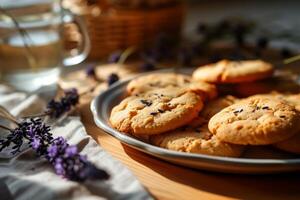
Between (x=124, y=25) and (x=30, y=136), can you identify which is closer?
(x=30, y=136)

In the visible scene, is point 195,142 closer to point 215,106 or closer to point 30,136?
point 215,106

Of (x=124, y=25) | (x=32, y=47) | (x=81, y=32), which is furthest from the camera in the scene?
(x=124, y=25)

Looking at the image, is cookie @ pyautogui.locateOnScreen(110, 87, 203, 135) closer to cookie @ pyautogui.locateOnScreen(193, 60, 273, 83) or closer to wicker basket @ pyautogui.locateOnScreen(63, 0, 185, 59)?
cookie @ pyautogui.locateOnScreen(193, 60, 273, 83)

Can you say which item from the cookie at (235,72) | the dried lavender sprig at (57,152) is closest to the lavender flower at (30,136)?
the dried lavender sprig at (57,152)

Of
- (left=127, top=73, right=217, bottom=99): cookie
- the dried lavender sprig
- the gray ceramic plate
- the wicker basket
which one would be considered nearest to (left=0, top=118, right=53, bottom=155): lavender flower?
the dried lavender sprig

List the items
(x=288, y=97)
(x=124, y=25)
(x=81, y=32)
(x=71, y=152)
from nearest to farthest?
(x=71, y=152) → (x=288, y=97) → (x=81, y=32) → (x=124, y=25)

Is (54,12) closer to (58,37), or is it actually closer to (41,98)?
(58,37)

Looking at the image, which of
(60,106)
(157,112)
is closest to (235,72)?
(157,112)
